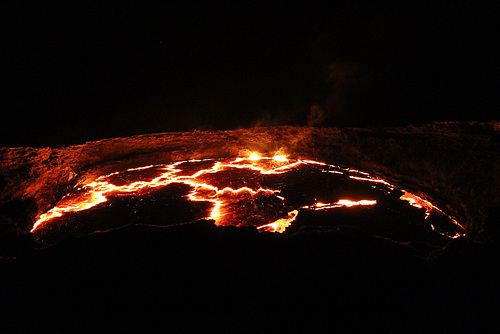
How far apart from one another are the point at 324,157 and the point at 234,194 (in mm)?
2453

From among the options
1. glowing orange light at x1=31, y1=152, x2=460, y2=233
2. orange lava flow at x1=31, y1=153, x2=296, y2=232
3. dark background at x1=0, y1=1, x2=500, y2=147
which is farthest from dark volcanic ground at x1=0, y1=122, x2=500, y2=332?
dark background at x1=0, y1=1, x2=500, y2=147

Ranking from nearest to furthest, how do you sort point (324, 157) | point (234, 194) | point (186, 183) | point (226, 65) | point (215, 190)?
point (234, 194) → point (215, 190) → point (186, 183) → point (226, 65) → point (324, 157)

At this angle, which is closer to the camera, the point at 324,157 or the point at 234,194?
the point at 234,194

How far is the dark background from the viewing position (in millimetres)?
3980

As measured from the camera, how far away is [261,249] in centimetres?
196

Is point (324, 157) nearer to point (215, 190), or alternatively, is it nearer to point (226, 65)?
point (215, 190)

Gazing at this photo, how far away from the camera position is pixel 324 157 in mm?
5781

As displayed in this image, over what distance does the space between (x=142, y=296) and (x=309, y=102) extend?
4.19 meters

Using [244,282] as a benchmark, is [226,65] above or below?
above

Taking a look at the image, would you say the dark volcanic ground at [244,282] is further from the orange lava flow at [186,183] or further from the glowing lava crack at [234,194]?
the orange lava flow at [186,183]

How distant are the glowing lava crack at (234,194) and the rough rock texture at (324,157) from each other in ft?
0.80

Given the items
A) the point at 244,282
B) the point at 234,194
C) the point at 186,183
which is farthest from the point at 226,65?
the point at 244,282

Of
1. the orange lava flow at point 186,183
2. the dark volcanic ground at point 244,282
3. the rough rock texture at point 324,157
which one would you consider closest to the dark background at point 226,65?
the rough rock texture at point 324,157

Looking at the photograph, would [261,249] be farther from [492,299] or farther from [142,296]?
[492,299]
